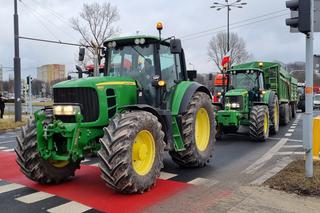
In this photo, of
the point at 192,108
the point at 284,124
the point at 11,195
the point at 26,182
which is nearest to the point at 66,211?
the point at 11,195

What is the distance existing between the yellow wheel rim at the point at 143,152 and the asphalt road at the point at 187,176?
0.45 meters

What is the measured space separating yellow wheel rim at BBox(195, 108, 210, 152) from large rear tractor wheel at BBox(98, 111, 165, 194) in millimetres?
2270

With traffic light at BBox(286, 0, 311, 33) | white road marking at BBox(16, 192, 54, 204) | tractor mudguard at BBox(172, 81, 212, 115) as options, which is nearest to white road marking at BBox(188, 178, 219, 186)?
tractor mudguard at BBox(172, 81, 212, 115)

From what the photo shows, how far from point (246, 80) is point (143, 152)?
9.92 m

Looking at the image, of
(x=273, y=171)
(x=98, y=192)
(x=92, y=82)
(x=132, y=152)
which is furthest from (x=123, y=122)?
(x=273, y=171)

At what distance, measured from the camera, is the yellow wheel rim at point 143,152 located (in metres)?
6.72

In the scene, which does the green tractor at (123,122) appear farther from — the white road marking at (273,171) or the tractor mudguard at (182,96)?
the white road marking at (273,171)

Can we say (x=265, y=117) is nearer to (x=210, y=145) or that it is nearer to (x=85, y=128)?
(x=210, y=145)

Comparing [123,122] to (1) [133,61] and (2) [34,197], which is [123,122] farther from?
(1) [133,61]

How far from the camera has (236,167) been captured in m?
9.12

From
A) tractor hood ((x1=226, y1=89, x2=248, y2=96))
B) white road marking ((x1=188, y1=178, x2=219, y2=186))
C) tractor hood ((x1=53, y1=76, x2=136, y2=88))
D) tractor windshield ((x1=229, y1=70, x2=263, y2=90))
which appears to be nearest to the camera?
tractor hood ((x1=53, y1=76, x2=136, y2=88))

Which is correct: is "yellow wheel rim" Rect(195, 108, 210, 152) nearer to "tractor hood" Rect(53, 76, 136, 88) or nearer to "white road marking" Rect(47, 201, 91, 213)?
"tractor hood" Rect(53, 76, 136, 88)

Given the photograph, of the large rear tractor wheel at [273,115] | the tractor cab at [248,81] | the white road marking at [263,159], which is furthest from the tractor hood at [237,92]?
the white road marking at [263,159]

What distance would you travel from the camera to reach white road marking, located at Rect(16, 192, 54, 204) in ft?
21.0
